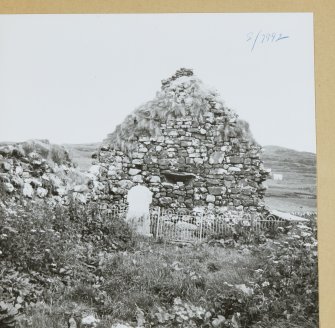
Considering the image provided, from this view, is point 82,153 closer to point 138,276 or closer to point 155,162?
point 155,162

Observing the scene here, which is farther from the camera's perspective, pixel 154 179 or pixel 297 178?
pixel 154 179

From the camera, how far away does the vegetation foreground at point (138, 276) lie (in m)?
3.08

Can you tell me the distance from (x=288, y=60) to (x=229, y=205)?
1272 millimetres

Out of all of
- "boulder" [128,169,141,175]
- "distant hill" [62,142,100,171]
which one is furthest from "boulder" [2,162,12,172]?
"boulder" [128,169,141,175]

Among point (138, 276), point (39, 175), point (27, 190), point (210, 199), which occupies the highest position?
point (39, 175)

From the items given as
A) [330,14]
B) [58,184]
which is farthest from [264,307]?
[330,14]

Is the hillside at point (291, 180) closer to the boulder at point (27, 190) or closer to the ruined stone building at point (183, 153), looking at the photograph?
the ruined stone building at point (183, 153)

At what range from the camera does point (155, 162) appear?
3.40 metres

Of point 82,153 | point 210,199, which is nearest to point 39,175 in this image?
point 82,153

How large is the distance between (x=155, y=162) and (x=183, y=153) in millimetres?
245

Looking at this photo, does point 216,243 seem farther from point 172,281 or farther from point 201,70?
point 201,70

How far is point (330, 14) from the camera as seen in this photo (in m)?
3.29

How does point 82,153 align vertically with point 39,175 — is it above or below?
above

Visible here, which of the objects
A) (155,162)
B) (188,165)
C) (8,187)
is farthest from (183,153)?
(8,187)
